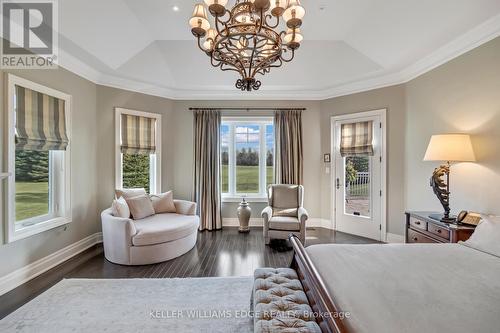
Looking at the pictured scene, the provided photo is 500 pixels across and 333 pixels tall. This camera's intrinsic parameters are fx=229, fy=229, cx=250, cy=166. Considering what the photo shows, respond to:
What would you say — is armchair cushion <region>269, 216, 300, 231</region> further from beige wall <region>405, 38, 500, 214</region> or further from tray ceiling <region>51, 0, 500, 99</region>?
tray ceiling <region>51, 0, 500, 99</region>

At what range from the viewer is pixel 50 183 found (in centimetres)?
333

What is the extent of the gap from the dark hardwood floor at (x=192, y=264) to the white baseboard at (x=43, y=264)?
0.08m

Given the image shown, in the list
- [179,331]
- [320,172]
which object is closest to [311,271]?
[179,331]

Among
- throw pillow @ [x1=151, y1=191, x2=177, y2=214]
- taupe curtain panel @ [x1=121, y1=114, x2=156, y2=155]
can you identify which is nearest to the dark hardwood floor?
throw pillow @ [x1=151, y1=191, x2=177, y2=214]

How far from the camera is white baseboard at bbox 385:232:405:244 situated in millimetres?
3979

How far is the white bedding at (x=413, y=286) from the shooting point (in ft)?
3.40

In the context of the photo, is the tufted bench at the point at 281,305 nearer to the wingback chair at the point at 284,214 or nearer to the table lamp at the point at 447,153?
the wingback chair at the point at 284,214

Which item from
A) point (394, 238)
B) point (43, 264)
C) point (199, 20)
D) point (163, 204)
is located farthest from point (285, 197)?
point (43, 264)

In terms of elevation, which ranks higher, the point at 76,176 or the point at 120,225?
the point at 76,176

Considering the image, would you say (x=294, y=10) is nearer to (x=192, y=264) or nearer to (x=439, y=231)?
(x=439, y=231)

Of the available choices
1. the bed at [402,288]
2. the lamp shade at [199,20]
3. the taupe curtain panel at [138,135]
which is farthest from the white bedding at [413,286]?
the taupe curtain panel at [138,135]

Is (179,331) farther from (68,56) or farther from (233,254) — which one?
(68,56)

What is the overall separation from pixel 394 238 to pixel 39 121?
18.8 feet

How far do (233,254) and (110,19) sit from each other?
3718 millimetres
